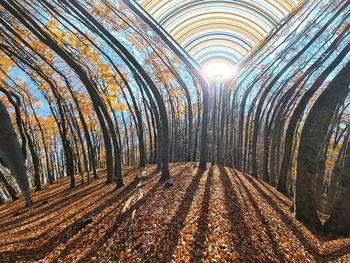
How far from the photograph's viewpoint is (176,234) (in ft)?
14.8

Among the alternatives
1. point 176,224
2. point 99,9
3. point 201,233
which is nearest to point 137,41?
point 99,9

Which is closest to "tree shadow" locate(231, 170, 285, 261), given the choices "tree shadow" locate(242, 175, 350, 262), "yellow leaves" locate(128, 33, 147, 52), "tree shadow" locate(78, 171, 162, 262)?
"tree shadow" locate(242, 175, 350, 262)

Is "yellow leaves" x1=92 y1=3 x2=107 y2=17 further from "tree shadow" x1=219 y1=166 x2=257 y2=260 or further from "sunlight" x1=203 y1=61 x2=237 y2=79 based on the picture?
"sunlight" x1=203 y1=61 x2=237 y2=79

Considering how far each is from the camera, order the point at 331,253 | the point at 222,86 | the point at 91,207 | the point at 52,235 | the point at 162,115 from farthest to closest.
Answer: the point at 222,86 < the point at 162,115 < the point at 91,207 < the point at 52,235 < the point at 331,253

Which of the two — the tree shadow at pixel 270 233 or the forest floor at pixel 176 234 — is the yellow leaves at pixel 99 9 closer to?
the forest floor at pixel 176 234

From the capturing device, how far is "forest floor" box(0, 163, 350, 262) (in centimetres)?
412

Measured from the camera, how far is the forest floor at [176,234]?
4.12m

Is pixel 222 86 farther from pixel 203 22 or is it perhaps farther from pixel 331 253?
pixel 331 253

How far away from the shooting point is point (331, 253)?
4.96 metres

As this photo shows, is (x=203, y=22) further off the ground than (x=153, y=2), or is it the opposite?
(x=203, y=22)

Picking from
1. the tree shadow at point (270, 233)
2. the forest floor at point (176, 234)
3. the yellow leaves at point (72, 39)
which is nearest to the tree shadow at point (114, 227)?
the forest floor at point (176, 234)

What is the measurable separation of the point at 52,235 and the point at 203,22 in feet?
44.8

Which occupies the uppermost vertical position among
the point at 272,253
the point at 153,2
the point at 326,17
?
the point at 153,2

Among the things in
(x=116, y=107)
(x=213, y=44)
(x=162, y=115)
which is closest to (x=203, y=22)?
(x=213, y=44)
